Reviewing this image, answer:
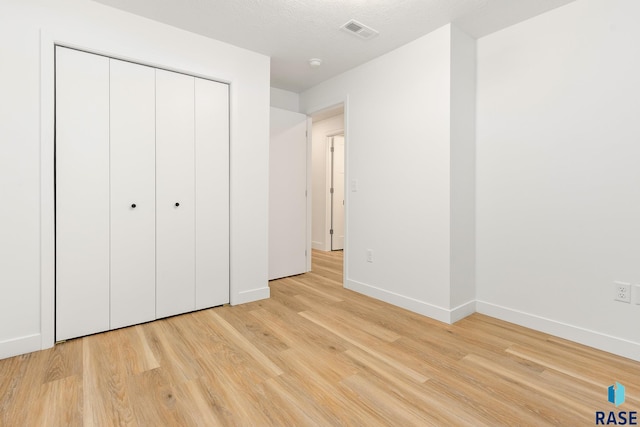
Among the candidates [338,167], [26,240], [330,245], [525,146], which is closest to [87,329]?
[26,240]

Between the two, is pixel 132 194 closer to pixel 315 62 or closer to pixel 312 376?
pixel 312 376

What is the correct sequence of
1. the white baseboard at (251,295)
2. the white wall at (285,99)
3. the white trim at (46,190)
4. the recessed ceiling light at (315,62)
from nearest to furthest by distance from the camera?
1. the white trim at (46,190)
2. the white baseboard at (251,295)
3. the recessed ceiling light at (315,62)
4. the white wall at (285,99)

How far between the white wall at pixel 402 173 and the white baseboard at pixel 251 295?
37.3 inches

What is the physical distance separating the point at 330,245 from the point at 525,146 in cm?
382

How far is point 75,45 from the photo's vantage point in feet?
7.16

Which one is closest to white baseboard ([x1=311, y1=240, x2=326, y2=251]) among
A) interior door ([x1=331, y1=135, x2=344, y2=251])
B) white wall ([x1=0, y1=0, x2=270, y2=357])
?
interior door ([x1=331, y1=135, x2=344, y2=251])

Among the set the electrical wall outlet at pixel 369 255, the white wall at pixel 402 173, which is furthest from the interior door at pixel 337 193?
the electrical wall outlet at pixel 369 255

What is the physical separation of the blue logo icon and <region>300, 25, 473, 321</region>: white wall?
102cm

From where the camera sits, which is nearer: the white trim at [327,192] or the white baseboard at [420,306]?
the white baseboard at [420,306]

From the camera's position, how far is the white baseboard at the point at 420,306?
2594 millimetres

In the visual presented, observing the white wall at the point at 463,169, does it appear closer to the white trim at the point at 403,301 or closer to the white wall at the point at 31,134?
the white trim at the point at 403,301

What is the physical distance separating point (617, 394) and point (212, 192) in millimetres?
3047

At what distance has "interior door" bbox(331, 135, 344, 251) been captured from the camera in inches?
229

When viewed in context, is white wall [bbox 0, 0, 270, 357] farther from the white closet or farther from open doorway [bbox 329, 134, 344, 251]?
open doorway [bbox 329, 134, 344, 251]
